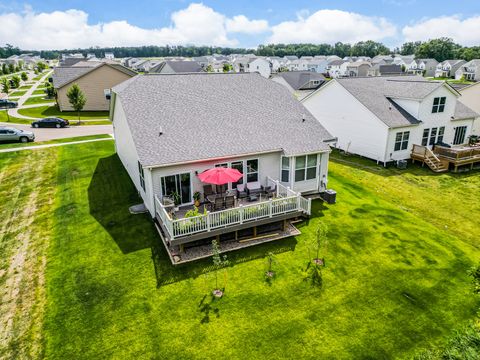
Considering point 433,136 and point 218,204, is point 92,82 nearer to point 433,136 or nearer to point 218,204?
point 218,204

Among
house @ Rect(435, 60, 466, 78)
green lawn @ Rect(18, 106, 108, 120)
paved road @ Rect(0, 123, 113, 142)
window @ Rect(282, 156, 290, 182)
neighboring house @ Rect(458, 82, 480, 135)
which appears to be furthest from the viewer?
house @ Rect(435, 60, 466, 78)

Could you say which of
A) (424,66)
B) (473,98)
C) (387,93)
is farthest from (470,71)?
(387,93)

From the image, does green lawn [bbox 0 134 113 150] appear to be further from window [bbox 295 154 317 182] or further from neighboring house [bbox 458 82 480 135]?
neighboring house [bbox 458 82 480 135]

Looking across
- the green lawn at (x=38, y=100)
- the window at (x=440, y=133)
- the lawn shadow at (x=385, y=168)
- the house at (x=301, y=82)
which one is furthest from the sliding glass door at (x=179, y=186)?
the green lawn at (x=38, y=100)

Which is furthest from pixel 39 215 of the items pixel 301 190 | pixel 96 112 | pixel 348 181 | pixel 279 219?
pixel 96 112

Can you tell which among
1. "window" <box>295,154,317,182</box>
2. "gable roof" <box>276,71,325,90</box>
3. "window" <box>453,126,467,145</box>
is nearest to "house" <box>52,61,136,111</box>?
"gable roof" <box>276,71,325,90</box>

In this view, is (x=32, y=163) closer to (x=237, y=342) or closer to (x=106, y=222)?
(x=106, y=222)
